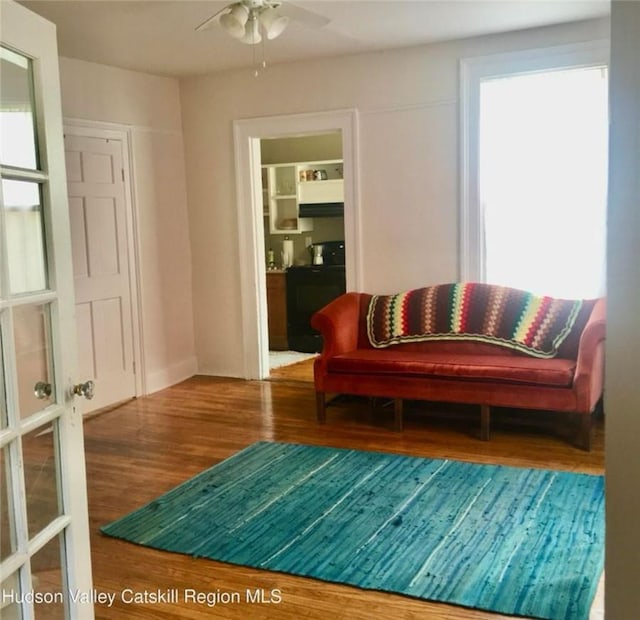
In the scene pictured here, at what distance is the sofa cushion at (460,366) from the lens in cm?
413

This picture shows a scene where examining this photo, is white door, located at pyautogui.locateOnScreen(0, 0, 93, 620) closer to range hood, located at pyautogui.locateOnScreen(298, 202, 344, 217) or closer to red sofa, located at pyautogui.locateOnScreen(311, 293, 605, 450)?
red sofa, located at pyautogui.locateOnScreen(311, 293, 605, 450)

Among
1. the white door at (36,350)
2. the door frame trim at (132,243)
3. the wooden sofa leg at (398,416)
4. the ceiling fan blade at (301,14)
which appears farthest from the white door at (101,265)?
the white door at (36,350)

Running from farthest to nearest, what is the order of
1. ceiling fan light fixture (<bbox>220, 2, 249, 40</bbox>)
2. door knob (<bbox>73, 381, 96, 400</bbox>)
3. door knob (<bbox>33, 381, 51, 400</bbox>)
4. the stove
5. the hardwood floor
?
the stove
ceiling fan light fixture (<bbox>220, 2, 249, 40</bbox>)
the hardwood floor
door knob (<bbox>73, 381, 96, 400</bbox>)
door knob (<bbox>33, 381, 51, 400</bbox>)

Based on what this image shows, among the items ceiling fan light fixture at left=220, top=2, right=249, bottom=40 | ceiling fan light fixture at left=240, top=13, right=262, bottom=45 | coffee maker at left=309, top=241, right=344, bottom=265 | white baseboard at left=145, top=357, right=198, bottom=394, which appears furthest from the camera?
coffee maker at left=309, top=241, right=344, bottom=265

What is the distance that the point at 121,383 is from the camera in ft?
18.4

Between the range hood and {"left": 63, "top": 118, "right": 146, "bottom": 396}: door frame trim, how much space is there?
7.89 feet

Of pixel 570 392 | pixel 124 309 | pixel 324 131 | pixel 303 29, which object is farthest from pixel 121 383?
pixel 570 392

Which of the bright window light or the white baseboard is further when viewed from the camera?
the white baseboard

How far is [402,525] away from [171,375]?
332cm

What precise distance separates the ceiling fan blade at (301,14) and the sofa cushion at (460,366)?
2.04 meters

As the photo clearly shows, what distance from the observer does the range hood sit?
756 centimetres

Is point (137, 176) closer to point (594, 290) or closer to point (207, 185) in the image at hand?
point (207, 185)

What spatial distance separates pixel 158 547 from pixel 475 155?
3.37 metres

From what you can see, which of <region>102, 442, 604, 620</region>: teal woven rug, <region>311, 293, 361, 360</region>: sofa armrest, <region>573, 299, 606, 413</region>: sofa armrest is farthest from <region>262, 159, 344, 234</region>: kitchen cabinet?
<region>102, 442, 604, 620</region>: teal woven rug
